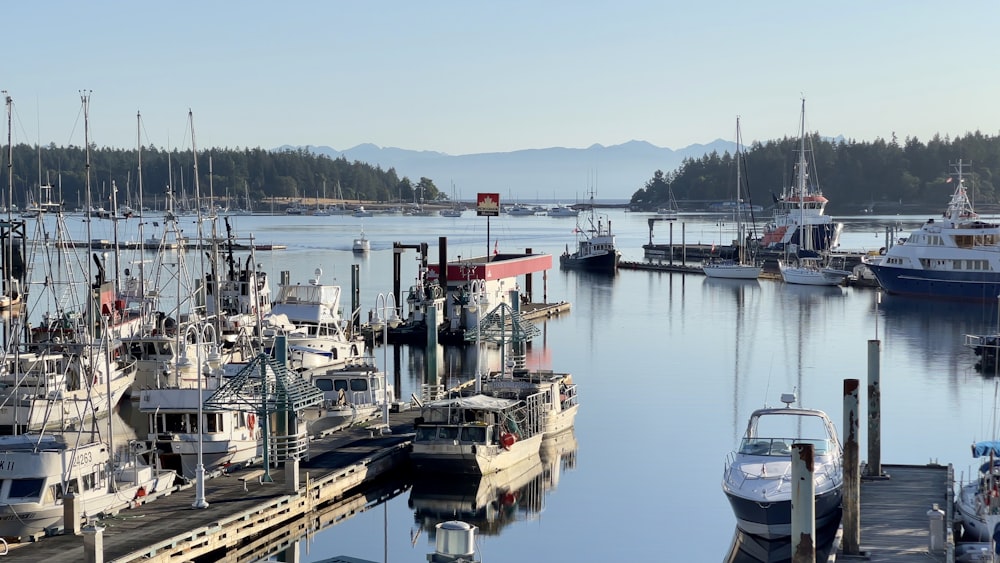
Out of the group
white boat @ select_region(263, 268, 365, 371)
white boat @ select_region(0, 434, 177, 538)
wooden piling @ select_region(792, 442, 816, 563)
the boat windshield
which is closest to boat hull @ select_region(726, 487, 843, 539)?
the boat windshield

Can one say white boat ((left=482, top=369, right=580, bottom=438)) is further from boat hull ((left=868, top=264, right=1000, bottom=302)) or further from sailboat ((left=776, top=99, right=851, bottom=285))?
sailboat ((left=776, top=99, right=851, bottom=285))

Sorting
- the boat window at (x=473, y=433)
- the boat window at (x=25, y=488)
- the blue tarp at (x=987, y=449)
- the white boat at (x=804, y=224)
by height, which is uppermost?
the white boat at (x=804, y=224)

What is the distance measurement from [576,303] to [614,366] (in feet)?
92.4

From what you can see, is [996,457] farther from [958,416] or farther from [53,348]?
[53,348]

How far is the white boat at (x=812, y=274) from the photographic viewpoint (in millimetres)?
94688

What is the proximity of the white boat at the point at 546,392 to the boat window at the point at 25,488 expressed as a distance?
45.9ft

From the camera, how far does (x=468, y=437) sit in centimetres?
3381

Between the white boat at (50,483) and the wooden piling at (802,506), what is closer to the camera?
the wooden piling at (802,506)

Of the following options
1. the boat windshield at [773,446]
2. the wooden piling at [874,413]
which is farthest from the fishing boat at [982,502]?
the boat windshield at [773,446]

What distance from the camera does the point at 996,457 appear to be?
90.5ft

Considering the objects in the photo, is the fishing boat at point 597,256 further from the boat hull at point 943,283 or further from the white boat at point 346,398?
the white boat at point 346,398

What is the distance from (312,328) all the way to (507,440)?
71.1ft

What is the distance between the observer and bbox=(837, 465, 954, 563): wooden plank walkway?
24.4 metres

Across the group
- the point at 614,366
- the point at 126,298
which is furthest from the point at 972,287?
the point at 126,298
